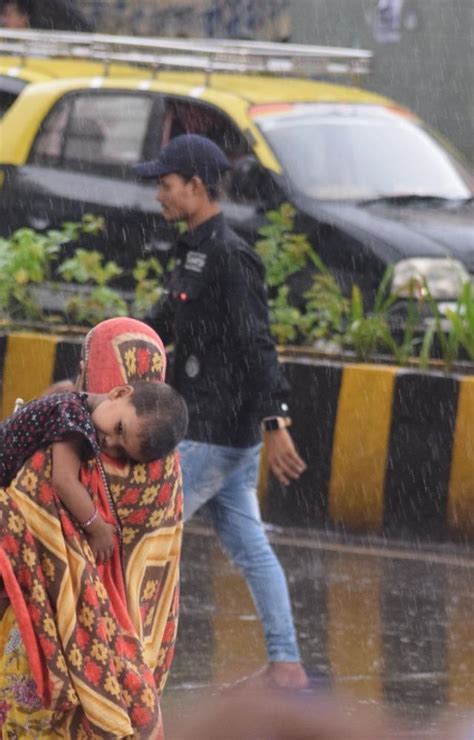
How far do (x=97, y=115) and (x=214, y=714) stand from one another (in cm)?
641

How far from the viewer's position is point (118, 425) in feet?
13.4

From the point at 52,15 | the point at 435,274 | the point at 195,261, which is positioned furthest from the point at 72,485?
the point at 52,15

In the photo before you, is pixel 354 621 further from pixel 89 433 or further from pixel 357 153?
pixel 357 153

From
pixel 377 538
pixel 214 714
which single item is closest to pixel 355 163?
pixel 377 538

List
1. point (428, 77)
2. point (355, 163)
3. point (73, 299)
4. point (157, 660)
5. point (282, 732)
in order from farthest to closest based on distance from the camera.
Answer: point (428, 77)
point (355, 163)
point (73, 299)
point (282, 732)
point (157, 660)

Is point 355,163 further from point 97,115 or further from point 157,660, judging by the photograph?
point 157,660

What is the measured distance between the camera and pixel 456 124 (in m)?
18.6

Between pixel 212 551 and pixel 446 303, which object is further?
pixel 446 303

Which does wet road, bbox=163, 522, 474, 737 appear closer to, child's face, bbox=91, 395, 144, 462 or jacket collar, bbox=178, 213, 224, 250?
jacket collar, bbox=178, 213, 224, 250

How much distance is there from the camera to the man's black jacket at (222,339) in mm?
5816

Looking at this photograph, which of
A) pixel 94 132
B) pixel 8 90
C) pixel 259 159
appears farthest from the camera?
pixel 8 90

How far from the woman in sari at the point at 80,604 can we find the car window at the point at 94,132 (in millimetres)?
7282

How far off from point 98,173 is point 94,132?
0.32 metres

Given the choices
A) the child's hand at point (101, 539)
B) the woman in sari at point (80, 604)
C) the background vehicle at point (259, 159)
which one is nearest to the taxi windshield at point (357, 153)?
the background vehicle at point (259, 159)
